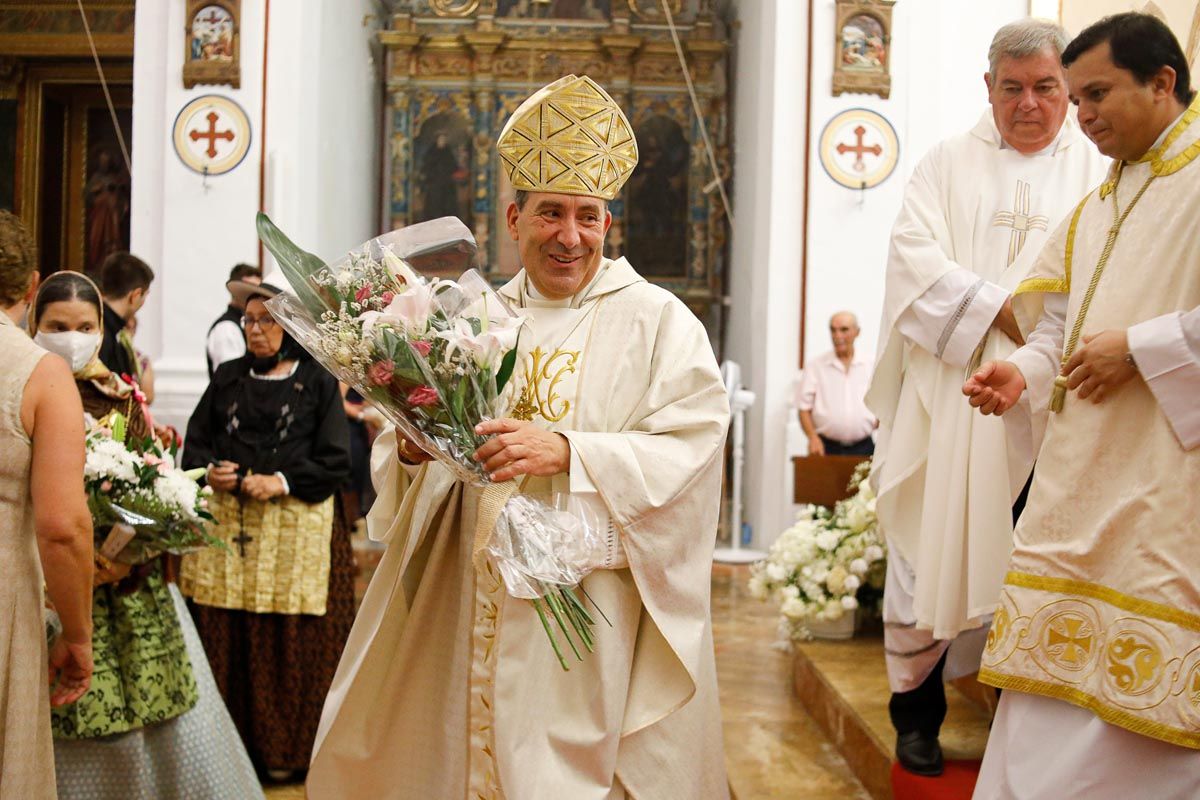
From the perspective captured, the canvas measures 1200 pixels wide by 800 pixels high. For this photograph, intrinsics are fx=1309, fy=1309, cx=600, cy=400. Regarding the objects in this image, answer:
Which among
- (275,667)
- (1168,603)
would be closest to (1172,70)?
(1168,603)

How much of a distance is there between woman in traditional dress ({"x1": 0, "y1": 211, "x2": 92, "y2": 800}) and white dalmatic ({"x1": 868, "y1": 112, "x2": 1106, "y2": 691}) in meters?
2.09

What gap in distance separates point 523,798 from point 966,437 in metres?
1.54

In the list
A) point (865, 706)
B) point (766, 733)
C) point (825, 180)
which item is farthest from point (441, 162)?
point (865, 706)

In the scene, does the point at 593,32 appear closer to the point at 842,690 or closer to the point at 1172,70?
the point at 842,690

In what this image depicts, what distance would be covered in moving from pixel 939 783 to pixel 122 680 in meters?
2.25

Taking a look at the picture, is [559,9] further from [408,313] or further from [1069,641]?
[1069,641]

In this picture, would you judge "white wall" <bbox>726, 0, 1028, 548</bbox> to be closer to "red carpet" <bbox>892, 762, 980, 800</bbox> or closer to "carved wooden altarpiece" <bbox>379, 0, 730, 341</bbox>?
"carved wooden altarpiece" <bbox>379, 0, 730, 341</bbox>

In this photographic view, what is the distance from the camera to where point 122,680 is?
3.64 meters

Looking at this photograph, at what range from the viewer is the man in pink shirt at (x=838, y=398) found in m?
8.85

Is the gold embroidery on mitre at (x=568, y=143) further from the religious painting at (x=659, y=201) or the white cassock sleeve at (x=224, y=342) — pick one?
the religious painting at (x=659, y=201)

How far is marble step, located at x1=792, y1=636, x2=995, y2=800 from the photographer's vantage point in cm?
392

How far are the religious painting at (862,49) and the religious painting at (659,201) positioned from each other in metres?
3.37

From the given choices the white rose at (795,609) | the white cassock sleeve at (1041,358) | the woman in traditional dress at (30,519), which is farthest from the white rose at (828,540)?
the woman in traditional dress at (30,519)

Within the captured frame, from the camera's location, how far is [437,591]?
2.96m
